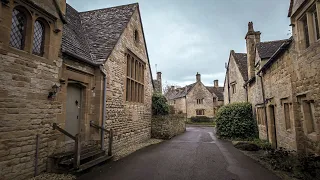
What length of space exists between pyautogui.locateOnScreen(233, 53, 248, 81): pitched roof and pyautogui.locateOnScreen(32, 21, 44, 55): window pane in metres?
16.7

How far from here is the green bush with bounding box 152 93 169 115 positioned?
52.6ft

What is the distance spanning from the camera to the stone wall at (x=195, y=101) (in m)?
40.4

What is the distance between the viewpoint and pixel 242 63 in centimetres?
2019

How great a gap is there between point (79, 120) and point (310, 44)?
9.18 metres

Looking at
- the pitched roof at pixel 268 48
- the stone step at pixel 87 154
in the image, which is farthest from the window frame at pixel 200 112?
the stone step at pixel 87 154

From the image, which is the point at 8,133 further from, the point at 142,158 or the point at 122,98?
the point at 122,98

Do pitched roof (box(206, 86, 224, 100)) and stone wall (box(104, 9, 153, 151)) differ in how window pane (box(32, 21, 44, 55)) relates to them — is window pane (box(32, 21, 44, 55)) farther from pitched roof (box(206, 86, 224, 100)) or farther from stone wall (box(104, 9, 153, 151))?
pitched roof (box(206, 86, 224, 100))

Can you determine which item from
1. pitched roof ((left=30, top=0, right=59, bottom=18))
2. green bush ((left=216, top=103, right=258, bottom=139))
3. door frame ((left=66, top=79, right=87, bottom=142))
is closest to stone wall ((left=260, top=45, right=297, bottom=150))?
green bush ((left=216, top=103, right=258, bottom=139))

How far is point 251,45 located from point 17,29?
16.1 meters

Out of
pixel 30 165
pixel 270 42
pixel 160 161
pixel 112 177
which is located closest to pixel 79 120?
pixel 30 165

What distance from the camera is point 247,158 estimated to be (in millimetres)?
8836

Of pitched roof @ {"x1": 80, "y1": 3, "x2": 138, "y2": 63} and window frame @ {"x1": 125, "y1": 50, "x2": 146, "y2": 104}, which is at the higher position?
pitched roof @ {"x1": 80, "y1": 3, "x2": 138, "y2": 63}

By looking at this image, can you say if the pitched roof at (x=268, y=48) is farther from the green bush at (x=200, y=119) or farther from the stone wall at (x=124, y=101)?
the green bush at (x=200, y=119)

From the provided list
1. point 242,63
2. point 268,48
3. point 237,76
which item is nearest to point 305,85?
point 268,48
